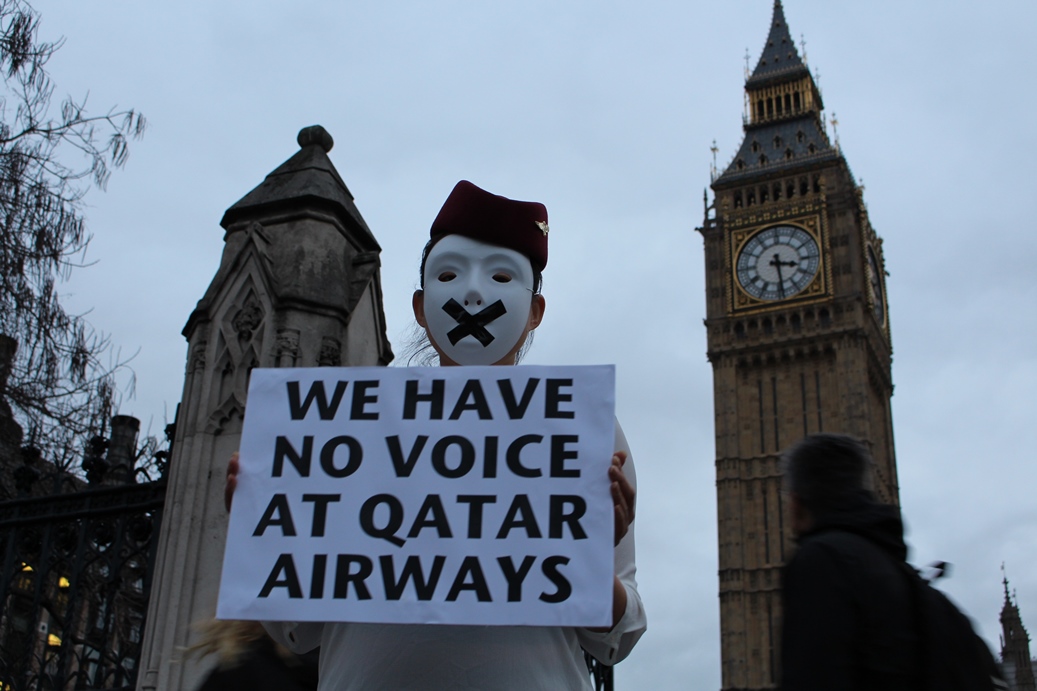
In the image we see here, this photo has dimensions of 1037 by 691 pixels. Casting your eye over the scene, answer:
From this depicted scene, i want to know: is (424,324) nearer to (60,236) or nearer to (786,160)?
(60,236)

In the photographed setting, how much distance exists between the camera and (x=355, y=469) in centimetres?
252

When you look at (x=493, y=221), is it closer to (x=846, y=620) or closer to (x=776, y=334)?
(x=846, y=620)

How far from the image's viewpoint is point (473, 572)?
2381mm

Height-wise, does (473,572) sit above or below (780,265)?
below

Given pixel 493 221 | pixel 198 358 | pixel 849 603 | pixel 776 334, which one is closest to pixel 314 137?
pixel 198 358

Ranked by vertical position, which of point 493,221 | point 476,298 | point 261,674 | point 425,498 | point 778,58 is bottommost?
point 261,674

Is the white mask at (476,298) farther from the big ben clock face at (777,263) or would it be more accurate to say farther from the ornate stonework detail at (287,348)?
the big ben clock face at (777,263)

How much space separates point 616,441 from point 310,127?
8.91 feet

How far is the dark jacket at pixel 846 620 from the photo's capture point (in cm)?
203

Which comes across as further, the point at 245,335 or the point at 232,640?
the point at 245,335

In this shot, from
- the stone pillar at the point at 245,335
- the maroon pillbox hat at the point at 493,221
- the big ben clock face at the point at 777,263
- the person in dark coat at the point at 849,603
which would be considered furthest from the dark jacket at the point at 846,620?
the big ben clock face at the point at 777,263

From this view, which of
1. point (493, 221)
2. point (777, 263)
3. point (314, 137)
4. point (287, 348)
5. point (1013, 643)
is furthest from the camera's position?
point (777, 263)

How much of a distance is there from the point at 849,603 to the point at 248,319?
2815 millimetres

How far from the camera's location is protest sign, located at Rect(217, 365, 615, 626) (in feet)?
7.73
